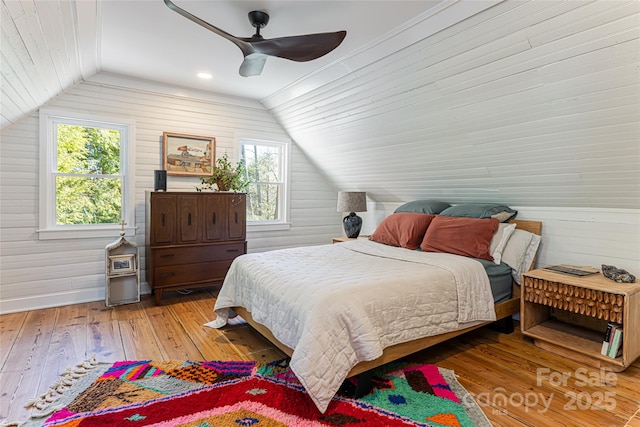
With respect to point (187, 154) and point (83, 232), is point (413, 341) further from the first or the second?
point (83, 232)

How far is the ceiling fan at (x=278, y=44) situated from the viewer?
2.03m

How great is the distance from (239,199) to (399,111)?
201 centimetres

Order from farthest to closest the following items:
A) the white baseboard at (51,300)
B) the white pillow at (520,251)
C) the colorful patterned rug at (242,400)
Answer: the white baseboard at (51,300) < the white pillow at (520,251) < the colorful patterned rug at (242,400)

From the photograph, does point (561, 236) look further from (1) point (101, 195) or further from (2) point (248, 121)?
(1) point (101, 195)

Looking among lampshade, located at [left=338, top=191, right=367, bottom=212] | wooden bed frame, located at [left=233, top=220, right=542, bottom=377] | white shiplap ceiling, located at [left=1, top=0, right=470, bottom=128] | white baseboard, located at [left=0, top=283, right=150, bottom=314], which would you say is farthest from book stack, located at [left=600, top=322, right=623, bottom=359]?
white baseboard, located at [left=0, top=283, right=150, bottom=314]

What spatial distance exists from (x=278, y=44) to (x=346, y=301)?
1588mm

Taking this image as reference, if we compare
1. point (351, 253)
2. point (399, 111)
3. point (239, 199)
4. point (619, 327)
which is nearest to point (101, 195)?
point (239, 199)

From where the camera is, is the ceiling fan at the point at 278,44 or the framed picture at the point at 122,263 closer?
the ceiling fan at the point at 278,44

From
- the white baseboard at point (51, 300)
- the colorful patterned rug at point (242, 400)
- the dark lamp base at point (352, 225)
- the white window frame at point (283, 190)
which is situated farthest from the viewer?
the white window frame at point (283, 190)

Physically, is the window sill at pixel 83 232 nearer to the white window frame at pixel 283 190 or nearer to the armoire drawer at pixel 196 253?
the armoire drawer at pixel 196 253

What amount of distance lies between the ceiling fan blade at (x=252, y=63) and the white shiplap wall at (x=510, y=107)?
93 centimetres

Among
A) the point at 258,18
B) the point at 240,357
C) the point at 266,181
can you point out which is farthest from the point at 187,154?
the point at 240,357

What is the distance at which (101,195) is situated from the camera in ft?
12.5

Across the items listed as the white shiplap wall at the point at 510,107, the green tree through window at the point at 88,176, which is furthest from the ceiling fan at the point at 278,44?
the green tree through window at the point at 88,176
